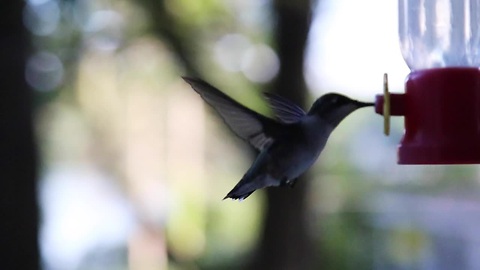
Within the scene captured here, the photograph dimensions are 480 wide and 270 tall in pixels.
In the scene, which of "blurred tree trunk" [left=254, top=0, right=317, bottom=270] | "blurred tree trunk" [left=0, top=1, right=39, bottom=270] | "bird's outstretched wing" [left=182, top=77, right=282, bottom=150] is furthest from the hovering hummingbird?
"blurred tree trunk" [left=0, top=1, right=39, bottom=270]

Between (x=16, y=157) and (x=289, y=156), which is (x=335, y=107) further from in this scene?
(x=16, y=157)

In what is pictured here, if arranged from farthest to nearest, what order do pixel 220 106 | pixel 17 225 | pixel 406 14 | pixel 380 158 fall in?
pixel 380 158, pixel 17 225, pixel 406 14, pixel 220 106

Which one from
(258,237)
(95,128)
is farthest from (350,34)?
(95,128)

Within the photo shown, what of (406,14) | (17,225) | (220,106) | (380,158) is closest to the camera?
(220,106)

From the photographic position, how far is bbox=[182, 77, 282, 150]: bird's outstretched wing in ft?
2.51

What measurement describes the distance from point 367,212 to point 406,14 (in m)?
0.69

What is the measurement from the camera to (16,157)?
1617 mm

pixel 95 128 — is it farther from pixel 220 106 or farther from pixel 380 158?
pixel 220 106

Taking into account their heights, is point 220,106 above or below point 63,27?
below

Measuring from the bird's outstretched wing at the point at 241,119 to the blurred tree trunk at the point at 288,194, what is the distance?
729 millimetres

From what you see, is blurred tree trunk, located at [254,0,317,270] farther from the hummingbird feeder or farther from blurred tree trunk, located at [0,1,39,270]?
the hummingbird feeder

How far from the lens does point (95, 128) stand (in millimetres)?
1744

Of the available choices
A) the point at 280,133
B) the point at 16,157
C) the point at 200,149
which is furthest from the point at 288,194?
the point at 280,133

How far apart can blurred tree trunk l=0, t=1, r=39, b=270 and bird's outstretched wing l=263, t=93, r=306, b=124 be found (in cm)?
87
